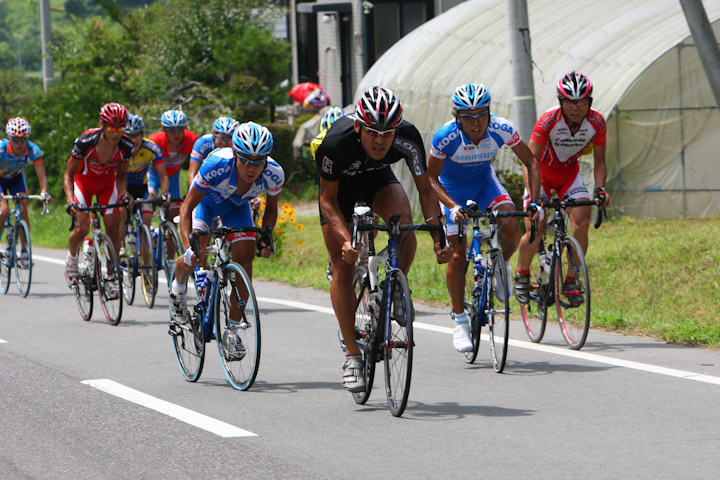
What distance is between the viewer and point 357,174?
730 centimetres

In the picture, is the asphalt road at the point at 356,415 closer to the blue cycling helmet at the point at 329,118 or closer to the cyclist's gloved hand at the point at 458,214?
the cyclist's gloved hand at the point at 458,214

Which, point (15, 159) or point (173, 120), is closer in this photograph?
point (173, 120)

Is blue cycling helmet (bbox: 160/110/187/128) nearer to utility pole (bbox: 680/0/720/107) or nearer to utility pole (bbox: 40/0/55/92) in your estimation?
utility pole (bbox: 680/0/720/107)

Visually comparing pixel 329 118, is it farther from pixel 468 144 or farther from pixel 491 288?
pixel 491 288

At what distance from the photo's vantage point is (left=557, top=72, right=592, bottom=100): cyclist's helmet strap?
30.4 ft

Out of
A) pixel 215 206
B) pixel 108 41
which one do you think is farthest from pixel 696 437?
pixel 108 41

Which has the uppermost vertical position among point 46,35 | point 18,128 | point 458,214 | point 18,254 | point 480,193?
point 46,35

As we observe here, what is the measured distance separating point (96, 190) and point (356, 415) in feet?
21.0

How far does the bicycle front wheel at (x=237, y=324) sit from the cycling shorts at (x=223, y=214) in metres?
0.99

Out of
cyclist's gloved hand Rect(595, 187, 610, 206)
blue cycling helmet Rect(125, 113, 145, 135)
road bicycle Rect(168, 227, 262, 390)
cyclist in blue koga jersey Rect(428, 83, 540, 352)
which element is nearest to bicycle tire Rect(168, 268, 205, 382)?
road bicycle Rect(168, 227, 262, 390)

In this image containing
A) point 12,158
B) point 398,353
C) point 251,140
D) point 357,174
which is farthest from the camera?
point 12,158

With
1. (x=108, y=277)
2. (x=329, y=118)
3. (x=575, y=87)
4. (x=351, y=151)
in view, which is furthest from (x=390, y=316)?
(x=108, y=277)

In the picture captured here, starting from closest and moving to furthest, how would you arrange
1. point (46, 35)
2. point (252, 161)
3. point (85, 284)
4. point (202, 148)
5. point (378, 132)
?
point (378, 132), point (252, 161), point (85, 284), point (202, 148), point (46, 35)

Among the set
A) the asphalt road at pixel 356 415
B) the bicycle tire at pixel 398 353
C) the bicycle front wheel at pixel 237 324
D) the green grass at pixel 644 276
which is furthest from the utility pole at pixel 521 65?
the bicycle tire at pixel 398 353
